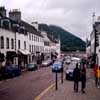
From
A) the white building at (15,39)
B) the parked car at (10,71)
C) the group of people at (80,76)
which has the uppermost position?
the white building at (15,39)

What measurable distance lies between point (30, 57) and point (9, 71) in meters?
32.0

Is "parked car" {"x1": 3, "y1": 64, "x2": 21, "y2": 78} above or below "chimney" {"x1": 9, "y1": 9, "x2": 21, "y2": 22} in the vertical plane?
below

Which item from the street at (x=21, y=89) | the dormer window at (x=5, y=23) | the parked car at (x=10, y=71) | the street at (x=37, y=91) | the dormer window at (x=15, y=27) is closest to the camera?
the street at (x=37, y=91)

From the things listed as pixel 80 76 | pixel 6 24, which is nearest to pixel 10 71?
pixel 6 24

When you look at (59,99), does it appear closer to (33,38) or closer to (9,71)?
(9,71)

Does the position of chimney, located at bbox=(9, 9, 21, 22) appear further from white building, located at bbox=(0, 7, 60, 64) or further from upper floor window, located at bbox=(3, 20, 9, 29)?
upper floor window, located at bbox=(3, 20, 9, 29)

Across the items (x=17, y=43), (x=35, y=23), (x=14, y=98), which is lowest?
(x=14, y=98)

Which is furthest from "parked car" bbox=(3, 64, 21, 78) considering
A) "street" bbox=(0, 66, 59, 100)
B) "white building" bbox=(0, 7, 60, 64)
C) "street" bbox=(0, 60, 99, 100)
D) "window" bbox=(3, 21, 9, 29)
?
"window" bbox=(3, 21, 9, 29)

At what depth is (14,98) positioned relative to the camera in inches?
735

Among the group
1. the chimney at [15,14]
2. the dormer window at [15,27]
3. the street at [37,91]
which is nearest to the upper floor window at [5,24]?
the dormer window at [15,27]

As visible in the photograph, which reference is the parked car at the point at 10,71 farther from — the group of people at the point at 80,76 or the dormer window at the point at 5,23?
the group of people at the point at 80,76

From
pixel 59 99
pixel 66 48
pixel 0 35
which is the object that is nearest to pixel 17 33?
pixel 0 35

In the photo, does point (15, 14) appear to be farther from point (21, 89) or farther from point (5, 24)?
point (21, 89)

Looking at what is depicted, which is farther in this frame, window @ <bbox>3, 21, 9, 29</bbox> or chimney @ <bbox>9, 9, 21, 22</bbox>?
chimney @ <bbox>9, 9, 21, 22</bbox>
